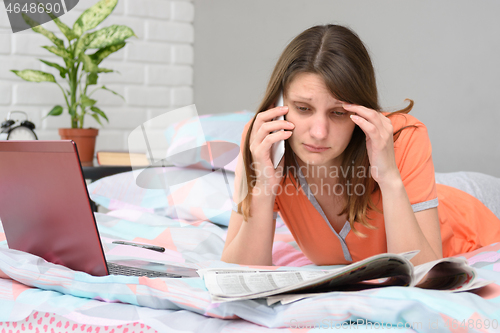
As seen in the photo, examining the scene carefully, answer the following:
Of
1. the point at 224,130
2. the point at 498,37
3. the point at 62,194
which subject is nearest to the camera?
the point at 62,194

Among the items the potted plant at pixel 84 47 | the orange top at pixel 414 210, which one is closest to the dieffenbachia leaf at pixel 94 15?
the potted plant at pixel 84 47

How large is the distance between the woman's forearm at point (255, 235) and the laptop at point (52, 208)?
7.6 inches

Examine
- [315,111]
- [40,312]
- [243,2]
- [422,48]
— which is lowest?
[40,312]

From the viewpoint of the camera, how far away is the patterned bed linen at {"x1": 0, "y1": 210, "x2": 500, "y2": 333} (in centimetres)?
51

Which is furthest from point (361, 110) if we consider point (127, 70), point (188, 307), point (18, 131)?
point (127, 70)

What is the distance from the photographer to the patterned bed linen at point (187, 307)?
20.0 inches

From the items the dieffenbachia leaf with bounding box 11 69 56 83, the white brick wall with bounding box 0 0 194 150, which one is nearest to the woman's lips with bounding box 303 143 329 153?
the dieffenbachia leaf with bounding box 11 69 56 83

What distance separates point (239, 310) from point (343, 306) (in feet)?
0.41

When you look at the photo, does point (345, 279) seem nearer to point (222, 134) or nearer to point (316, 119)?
point (316, 119)

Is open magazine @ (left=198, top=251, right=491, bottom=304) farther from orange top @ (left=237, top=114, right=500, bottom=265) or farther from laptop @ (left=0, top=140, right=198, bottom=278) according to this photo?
orange top @ (left=237, top=114, right=500, bottom=265)

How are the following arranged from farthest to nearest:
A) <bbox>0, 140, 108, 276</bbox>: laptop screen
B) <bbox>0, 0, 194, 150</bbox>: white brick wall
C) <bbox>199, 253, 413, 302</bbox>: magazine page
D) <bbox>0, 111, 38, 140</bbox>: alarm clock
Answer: <bbox>0, 0, 194, 150</bbox>: white brick wall, <bbox>0, 111, 38, 140</bbox>: alarm clock, <bbox>0, 140, 108, 276</bbox>: laptop screen, <bbox>199, 253, 413, 302</bbox>: magazine page

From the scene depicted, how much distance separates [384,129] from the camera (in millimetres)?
843

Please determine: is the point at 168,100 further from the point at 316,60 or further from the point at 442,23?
the point at 316,60

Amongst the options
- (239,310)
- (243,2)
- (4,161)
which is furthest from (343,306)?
(243,2)
